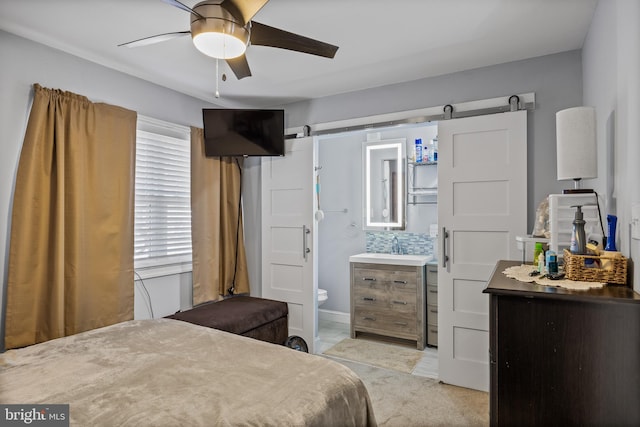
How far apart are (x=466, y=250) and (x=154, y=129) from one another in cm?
286

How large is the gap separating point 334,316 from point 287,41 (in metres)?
3.60

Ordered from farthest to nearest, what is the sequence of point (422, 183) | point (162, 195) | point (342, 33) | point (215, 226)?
point (422, 183) < point (215, 226) < point (162, 195) < point (342, 33)

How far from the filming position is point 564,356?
4.25 feet

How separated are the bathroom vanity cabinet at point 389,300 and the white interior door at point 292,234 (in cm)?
57

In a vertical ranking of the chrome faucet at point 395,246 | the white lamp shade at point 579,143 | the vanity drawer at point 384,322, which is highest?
the white lamp shade at point 579,143

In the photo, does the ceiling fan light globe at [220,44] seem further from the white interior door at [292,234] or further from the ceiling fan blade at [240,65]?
the white interior door at [292,234]

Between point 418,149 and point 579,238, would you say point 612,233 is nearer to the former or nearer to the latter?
point 579,238

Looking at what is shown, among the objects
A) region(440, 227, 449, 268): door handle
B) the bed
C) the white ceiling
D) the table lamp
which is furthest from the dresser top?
the white ceiling

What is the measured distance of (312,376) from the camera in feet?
4.79

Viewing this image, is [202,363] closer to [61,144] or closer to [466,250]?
[61,144]

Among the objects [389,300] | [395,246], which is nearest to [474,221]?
[389,300]

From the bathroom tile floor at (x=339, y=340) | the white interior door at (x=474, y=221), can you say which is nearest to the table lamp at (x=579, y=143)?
the white interior door at (x=474, y=221)

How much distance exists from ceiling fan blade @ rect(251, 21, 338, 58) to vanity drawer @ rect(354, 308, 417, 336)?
108 inches

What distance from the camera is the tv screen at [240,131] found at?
3.58 metres
